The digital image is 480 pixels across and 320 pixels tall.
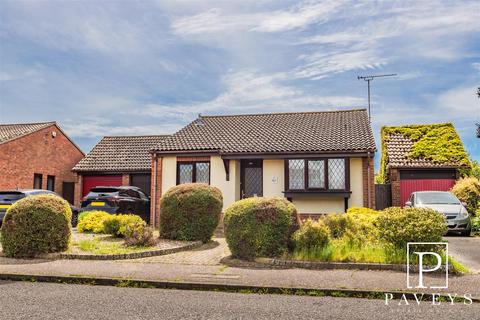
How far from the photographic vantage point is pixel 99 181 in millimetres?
26000

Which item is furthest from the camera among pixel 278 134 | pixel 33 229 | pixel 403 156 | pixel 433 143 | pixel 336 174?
pixel 433 143

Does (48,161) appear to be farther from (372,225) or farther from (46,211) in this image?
(372,225)

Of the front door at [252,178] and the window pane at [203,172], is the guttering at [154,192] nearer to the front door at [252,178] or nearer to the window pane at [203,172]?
the window pane at [203,172]

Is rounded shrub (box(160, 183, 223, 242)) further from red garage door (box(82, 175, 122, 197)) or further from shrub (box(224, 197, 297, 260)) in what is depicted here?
red garage door (box(82, 175, 122, 197))

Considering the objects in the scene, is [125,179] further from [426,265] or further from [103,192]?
[426,265]

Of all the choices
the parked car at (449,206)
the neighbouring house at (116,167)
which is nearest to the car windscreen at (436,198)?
the parked car at (449,206)

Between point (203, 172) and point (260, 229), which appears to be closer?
point (260, 229)

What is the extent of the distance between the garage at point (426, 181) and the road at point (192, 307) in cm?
1600

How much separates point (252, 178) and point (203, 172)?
215 centimetres

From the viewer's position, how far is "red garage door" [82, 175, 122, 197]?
2564cm

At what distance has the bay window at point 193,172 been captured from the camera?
19.5 m

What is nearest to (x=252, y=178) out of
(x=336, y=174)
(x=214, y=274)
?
(x=336, y=174)

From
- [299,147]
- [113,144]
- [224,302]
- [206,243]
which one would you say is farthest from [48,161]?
[224,302]

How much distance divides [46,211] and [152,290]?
4486 mm
